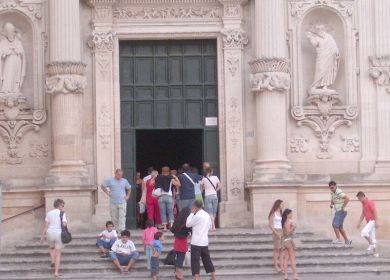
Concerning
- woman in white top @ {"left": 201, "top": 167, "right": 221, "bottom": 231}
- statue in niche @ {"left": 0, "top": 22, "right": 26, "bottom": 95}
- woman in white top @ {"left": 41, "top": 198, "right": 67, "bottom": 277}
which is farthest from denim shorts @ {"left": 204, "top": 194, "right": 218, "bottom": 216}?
statue in niche @ {"left": 0, "top": 22, "right": 26, "bottom": 95}

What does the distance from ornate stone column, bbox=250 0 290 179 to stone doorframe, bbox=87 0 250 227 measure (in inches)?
25.2

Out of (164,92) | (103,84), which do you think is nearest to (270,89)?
(164,92)

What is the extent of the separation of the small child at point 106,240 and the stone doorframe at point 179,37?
9.94 feet

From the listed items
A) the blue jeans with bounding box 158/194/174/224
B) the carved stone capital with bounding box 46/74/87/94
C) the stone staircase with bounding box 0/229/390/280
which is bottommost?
the stone staircase with bounding box 0/229/390/280

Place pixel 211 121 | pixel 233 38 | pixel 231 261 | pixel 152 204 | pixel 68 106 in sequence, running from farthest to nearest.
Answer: pixel 211 121, pixel 233 38, pixel 68 106, pixel 152 204, pixel 231 261

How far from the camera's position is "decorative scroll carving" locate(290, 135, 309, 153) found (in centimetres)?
2855

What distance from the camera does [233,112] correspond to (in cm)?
2855

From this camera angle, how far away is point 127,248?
24.6 m

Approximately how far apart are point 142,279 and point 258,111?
600 cm

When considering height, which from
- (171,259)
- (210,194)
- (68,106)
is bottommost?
(171,259)

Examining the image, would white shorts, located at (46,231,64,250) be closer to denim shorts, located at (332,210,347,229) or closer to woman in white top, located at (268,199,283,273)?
woman in white top, located at (268,199,283,273)

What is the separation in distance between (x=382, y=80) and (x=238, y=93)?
3.57 metres

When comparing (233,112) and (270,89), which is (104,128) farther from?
(270,89)

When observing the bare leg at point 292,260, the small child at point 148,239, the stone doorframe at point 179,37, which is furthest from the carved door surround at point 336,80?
the small child at point 148,239
